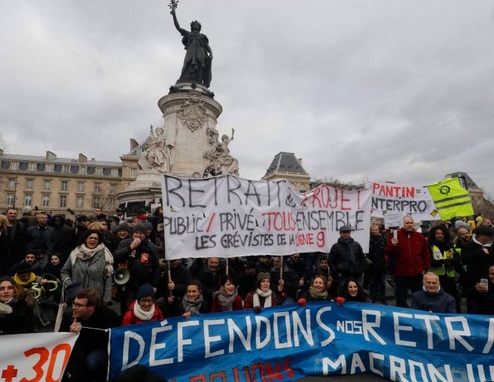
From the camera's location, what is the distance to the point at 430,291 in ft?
14.9

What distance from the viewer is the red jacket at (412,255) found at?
5.89 m

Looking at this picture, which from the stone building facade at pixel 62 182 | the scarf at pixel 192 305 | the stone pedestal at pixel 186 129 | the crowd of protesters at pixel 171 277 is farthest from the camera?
the stone building facade at pixel 62 182

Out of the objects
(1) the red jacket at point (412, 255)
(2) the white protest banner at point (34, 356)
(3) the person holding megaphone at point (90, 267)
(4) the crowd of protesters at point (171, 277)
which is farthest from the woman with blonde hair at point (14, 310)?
(1) the red jacket at point (412, 255)

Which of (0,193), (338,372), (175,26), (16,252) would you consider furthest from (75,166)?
(338,372)

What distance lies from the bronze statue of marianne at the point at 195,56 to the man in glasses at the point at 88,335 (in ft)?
71.2

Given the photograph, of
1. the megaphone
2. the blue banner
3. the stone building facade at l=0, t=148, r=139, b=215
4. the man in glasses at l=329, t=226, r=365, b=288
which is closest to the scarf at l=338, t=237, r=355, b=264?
the man in glasses at l=329, t=226, r=365, b=288

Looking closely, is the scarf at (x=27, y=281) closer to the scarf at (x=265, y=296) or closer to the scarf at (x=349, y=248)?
the scarf at (x=265, y=296)

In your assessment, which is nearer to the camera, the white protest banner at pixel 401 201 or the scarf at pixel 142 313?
the scarf at pixel 142 313

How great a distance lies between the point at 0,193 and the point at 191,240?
77.6 m

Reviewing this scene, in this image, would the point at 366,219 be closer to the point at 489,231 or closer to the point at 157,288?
the point at 489,231

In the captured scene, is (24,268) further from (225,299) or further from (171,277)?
(225,299)

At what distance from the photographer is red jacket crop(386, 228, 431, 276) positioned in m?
5.89

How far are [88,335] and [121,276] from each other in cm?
136

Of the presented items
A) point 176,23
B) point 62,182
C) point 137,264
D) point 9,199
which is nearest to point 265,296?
point 137,264
